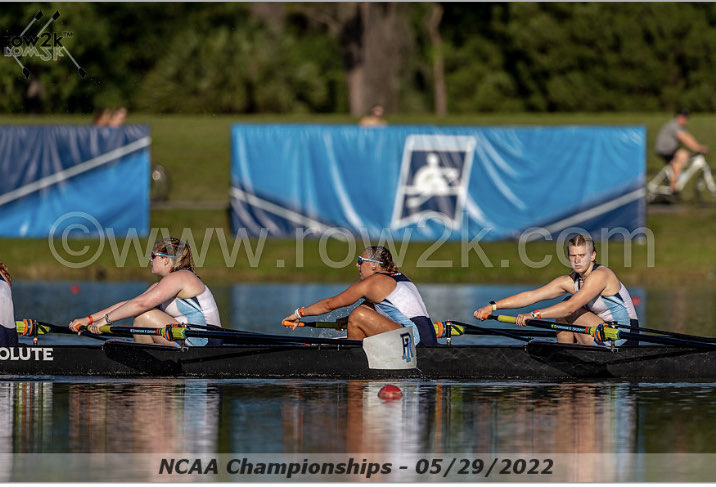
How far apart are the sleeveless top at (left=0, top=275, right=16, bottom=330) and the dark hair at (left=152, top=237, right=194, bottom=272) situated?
4.97 feet

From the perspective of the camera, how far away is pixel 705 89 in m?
56.4

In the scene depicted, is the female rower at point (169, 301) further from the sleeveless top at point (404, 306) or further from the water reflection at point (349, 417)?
the sleeveless top at point (404, 306)

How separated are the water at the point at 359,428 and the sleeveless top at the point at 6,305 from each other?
58 cm

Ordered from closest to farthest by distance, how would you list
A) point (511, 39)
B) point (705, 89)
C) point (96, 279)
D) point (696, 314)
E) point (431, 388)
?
point (431, 388) < point (696, 314) < point (96, 279) < point (705, 89) < point (511, 39)

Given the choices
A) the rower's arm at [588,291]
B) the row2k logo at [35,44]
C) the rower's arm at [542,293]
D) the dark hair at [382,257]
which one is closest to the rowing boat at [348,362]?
the rower's arm at [588,291]

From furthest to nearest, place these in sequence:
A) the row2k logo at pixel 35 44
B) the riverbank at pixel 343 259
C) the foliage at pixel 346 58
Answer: the foliage at pixel 346 58
the row2k logo at pixel 35 44
the riverbank at pixel 343 259

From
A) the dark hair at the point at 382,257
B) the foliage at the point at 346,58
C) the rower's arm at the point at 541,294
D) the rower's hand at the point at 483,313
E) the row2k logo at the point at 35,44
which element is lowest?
the rower's hand at the point at 483,313

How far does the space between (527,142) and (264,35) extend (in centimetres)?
1986

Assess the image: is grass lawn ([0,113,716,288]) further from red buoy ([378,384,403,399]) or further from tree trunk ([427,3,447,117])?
tree trunk ([427,3,447,117])

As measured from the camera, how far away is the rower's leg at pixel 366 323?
604 inches

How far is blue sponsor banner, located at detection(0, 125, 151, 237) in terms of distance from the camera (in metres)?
30.5

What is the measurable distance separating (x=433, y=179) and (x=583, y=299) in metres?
14.9

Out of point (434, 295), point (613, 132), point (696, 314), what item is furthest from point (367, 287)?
point (613, 132)

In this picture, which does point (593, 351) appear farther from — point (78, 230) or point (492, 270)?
point (78, 230)
